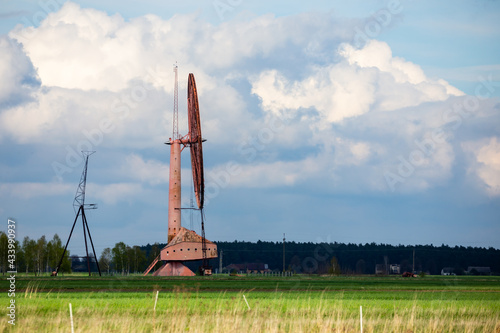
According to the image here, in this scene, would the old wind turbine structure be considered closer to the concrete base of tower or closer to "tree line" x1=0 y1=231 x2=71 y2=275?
the concrete base of tower

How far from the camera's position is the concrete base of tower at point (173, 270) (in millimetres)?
135875

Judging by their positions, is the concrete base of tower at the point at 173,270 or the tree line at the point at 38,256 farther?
the tree line at the point at 38,256

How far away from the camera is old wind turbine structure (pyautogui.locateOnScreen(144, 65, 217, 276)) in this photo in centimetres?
13012

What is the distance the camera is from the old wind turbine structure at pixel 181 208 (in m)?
130

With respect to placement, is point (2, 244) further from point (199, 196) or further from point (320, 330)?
point (320, 330)

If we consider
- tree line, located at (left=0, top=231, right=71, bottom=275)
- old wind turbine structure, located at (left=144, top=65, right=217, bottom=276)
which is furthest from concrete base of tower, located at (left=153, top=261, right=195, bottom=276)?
tree line, located at (left=0, top=231, right=71, bottom=275)

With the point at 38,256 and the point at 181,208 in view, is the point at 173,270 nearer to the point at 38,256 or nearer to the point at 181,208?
the point at 181,208

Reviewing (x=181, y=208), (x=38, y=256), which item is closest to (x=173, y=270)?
(x=181, y=208)

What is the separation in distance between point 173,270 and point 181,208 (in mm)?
12773

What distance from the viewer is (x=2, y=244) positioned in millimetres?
167875

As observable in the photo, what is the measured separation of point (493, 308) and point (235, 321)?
69.8 feet

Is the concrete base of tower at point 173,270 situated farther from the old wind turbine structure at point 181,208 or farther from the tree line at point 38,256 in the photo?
the tree line at point 38,256

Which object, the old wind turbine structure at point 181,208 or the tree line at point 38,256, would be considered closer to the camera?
the old wind turbine structure at point 181,208

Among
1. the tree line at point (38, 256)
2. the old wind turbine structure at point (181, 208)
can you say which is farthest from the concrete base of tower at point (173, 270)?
the tree line at point (38, 256)
